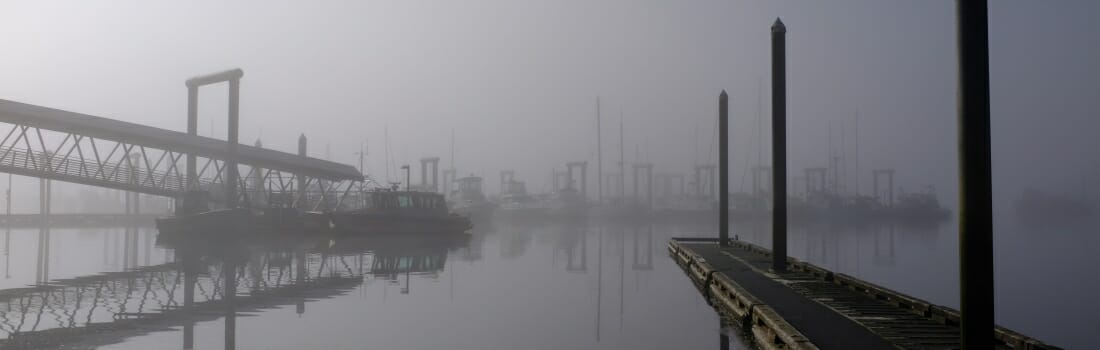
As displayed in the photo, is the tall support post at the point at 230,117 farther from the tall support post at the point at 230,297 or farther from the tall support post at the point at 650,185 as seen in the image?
the tall support post at the point at 650,185

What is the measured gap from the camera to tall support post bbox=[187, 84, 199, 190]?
4734 centimetres

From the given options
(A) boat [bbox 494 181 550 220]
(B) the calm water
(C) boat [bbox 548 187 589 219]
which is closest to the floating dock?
(B) the calm water

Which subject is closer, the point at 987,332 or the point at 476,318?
the point at 987,332

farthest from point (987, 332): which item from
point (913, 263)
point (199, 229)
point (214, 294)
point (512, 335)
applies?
point (199, 229)

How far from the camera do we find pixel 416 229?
49.4m

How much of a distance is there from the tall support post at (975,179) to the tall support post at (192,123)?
44.5 meters

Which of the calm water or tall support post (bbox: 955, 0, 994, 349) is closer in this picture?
tall support post (bbox: 955, 0, 994, 349)

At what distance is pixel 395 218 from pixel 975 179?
42.9 m

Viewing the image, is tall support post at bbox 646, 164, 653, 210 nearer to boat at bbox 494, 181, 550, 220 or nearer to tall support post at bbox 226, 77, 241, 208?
boat at bbox 494, 181, 550, 220

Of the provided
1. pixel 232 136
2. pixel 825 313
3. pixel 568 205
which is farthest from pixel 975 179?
pixel 568 205

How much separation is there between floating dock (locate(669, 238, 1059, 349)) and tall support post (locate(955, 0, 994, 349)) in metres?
0.76

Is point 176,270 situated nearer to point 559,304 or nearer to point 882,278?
point 559,304

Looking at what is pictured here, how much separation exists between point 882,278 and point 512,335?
1613cm

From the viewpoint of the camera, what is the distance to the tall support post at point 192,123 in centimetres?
4734
